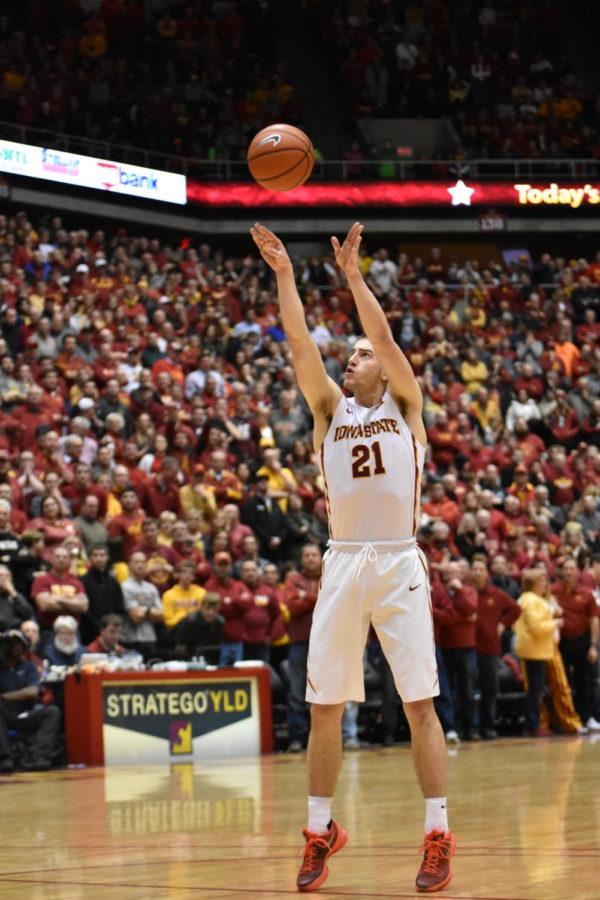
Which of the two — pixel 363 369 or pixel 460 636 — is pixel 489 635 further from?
pixel 363 369

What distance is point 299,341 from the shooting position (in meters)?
6.80

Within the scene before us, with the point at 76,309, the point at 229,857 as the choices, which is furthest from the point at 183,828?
the point at 76,309

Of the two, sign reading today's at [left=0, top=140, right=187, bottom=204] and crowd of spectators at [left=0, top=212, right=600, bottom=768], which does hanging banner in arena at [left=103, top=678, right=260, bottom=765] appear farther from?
sign reading today's at [left=0, top=140, right=187, bottom=204]

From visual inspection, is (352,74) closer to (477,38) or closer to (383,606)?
(477,38)

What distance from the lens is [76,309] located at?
814 inches

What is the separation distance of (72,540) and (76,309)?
21.5 ft

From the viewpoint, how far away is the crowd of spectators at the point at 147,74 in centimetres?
2759

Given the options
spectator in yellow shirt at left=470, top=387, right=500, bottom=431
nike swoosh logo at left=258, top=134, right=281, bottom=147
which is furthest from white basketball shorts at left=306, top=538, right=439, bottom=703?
spectator in yellow shirt at left=470, top=387, right=500, bottom=431

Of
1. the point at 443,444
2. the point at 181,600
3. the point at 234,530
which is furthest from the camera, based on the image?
the point at 443,444

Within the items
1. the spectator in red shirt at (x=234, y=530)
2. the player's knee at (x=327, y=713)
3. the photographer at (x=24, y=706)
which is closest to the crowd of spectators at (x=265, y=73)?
the spectator in red shirt at (x=234, y=530)

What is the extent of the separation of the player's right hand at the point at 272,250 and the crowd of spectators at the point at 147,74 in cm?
2015

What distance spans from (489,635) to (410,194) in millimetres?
16452

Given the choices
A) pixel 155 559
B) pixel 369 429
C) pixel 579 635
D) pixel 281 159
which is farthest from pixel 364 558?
pixel 579 635

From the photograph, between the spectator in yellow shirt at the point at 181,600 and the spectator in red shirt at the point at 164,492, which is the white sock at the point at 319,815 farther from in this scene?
the spectator in red shirt at the point at 164,492
